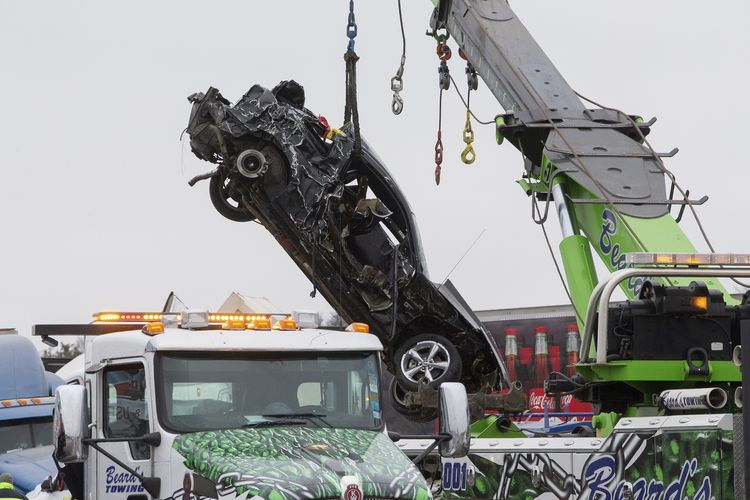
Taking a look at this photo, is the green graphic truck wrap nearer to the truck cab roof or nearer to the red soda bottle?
the truck cab roof

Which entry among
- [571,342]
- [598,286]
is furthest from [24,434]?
[571,342]

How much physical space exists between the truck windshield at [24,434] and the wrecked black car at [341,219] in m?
3.18

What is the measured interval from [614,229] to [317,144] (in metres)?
3.80

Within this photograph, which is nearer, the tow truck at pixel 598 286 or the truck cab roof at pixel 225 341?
the truck cab roof at pixel 225 341

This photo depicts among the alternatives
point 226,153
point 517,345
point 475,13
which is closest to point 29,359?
point 226,153

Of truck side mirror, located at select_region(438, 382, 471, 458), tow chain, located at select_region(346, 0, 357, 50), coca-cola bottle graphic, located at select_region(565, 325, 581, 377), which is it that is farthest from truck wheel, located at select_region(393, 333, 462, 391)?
coca-cola bottle graphic, located at select_region(565, 325, 581, 377)

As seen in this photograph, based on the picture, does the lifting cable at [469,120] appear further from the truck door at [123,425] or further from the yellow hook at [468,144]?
the truck door at [123,425]

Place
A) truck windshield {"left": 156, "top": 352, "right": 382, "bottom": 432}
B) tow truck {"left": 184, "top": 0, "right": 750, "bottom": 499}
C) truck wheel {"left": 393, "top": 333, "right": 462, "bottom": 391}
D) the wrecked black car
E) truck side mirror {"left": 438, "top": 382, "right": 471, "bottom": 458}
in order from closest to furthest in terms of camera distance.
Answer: truck windshield {"left": 156, "top": 352, "right": 382, "bottom": 432}, truck side mirror {"left": 438, "top": 382, "right": 471, "bottom": 458}, tow truck {"left": 184, "top": 0, "right": 750, "bottom": 499}, the wrecked black car, truck wheel {"left": 393, "top": 333, "right": 462, "bottom": 391}

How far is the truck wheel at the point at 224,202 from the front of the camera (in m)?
15.0

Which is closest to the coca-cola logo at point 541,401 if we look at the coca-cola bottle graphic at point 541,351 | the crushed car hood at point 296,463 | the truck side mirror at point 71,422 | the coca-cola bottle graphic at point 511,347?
the coca-cola bottle graphic at point 541,351

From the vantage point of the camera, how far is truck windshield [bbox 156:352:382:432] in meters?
7.64

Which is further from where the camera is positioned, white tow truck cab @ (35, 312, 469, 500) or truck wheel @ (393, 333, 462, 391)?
truck wheel @ (393, 333, 462, 391)

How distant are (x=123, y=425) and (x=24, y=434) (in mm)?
7519

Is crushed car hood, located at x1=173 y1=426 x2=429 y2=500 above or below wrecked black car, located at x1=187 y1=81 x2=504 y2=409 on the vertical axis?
below
